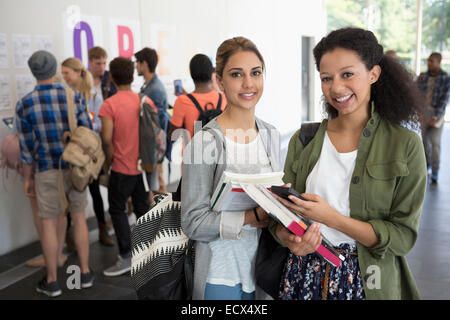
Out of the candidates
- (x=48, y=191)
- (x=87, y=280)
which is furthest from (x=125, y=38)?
(x=87, y=280)

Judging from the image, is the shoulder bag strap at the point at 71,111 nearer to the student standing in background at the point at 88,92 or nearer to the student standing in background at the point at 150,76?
the student standing in background at the point at 88,92

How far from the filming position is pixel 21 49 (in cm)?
377

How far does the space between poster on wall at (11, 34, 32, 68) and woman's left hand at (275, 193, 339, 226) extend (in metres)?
3.45

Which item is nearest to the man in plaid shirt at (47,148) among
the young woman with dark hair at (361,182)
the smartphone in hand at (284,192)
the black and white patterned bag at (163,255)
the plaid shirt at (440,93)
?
the black and white patterned bag at (163,255)

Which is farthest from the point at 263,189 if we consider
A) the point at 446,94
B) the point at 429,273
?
the point at 446,94

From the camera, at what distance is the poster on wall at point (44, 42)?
3922 millimetres

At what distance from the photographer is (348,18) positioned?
12352 millimetres

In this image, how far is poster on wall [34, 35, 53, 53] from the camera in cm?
392

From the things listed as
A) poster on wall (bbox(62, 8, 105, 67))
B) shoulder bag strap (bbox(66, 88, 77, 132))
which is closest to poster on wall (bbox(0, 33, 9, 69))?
poster on wall (bbox(62, 8, 105, 67))

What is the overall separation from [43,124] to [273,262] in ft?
7.40

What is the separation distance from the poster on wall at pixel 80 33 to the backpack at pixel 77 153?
1458 millimetres

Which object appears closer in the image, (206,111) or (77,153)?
(77,153)

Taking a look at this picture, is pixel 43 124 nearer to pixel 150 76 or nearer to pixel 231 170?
pixel 150 76

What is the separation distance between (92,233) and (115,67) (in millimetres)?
1998
